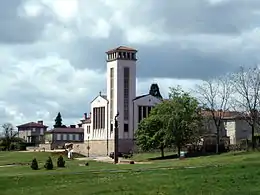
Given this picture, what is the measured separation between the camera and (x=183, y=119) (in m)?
87.8

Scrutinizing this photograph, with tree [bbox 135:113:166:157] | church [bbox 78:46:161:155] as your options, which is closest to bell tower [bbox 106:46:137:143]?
church [bbox 78:46:161:155]

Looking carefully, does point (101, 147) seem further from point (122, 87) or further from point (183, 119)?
point (183, 119)

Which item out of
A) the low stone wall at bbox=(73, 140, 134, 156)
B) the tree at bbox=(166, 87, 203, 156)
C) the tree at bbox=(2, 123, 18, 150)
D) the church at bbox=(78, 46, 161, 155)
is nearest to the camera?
the tree at bbox=(166, 87, 203, 156)

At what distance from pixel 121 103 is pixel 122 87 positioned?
330 cm

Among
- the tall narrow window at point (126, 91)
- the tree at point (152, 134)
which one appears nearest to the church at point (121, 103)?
the tall narrow window at point (126, 91)

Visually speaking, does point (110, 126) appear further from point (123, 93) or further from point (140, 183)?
point (140, 183)

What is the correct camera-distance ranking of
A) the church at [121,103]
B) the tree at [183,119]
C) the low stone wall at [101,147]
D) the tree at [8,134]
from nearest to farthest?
the tree at [183,119], the low stone wall at [101,147], the church at [121,103], the tree at [8,134]

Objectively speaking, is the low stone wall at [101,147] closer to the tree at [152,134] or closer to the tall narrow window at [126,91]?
the tall narrow window at [126,91]

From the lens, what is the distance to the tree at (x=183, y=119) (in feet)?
287

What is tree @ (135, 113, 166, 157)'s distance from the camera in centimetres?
9150

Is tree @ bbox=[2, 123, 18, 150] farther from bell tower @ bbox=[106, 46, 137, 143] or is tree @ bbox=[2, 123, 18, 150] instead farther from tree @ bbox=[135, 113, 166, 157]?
tree @ bbox=[135, 113, 166, 157]

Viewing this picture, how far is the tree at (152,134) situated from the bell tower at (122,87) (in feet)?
109

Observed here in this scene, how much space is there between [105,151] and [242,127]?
28.1 metres

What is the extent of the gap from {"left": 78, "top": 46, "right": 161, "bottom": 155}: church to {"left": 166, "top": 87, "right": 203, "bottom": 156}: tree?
37.3 m
